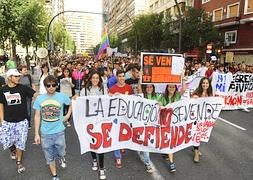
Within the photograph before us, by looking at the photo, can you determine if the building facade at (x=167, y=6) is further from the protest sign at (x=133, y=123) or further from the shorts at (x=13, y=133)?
the shorts at (x=13, y=133)

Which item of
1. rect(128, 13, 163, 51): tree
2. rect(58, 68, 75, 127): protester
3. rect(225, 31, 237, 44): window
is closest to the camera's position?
rect(58, 68, 75, 127): protester

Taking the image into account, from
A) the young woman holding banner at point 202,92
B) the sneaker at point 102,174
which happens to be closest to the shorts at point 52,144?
the sneaker at point 102,174

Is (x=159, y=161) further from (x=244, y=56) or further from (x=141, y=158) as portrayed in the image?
(x=244, y=56)

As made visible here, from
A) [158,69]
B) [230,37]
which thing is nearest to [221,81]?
[158,69]

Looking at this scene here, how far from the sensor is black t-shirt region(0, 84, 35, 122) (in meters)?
4.83

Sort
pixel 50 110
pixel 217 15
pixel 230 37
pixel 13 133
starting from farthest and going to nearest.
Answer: pixel 217 15
pixel 230 37
pixel 13 133
pixel 50 110

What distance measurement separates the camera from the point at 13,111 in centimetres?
491

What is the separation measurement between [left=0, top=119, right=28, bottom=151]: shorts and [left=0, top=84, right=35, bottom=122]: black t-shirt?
0.26ft

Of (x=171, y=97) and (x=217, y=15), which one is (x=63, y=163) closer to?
(x=171, y=97)

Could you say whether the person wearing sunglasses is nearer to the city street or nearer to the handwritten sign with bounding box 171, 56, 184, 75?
the city street

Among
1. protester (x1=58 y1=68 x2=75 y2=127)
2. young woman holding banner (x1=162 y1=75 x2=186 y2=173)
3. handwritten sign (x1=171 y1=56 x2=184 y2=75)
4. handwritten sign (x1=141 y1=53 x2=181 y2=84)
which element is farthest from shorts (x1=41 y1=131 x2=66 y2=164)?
protester (x1=58 y1=68 x2=75 y2=127)

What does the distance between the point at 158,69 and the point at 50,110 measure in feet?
8.34

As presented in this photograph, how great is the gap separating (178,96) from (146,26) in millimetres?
37965

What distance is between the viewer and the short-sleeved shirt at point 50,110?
436 cm
